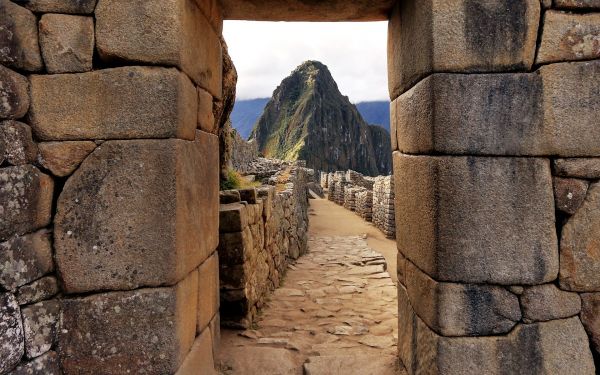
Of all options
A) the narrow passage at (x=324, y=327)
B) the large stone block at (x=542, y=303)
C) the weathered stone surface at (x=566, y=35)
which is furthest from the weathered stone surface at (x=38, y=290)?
the weathered stone surface at (x=566, y=35)

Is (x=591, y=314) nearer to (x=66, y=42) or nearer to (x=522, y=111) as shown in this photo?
(x=522, y=111)

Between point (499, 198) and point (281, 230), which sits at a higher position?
point (499, 198)

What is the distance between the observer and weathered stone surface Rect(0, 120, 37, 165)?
2.06m

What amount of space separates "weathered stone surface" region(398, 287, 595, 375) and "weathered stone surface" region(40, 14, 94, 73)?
281 centimetres

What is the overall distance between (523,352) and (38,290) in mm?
2955

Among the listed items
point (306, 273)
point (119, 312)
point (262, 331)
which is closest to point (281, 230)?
point (306, 273)

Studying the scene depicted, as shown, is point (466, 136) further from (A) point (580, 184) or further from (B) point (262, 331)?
(B) point (262, 331)

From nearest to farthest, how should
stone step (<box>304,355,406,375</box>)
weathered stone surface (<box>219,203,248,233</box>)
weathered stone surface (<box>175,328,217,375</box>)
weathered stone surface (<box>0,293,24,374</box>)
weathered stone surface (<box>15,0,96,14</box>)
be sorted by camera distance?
weathered stone surface (<box>0,293,24,374</box>) < weathered stone surface (<box>15,0,96,14</box>) < weathered stone surface (<box>175,328,217,375</box>) < stone step (<box>304,355,406,375</box>) < weathered stone surface (<box>219,203,248,233</box>)

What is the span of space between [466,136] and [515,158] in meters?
0.34

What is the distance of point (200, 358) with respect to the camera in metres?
2.85

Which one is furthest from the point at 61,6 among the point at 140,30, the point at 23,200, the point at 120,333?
the point at 120,333

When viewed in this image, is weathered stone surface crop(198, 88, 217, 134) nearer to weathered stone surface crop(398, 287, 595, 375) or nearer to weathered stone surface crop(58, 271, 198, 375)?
weathered stone surface crop(58, 271, 198, 375)

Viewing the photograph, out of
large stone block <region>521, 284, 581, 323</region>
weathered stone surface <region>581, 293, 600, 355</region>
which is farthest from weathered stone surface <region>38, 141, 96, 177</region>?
weathered stone surface <region>581, 293, 600, 355</region>

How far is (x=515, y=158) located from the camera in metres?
2.40
